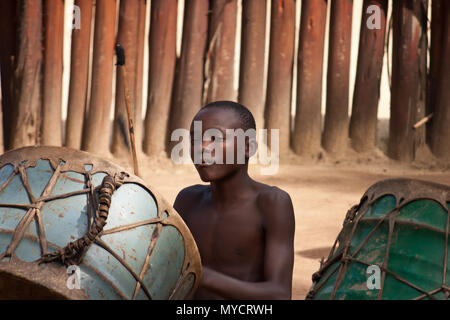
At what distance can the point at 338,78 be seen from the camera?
25.8 ft

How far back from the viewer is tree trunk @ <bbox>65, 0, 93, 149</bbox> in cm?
749

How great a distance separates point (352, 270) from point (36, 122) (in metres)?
5.41

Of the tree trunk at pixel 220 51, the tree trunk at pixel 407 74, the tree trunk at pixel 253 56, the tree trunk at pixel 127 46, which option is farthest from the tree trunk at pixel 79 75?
the tree trunk at pixel 407 74

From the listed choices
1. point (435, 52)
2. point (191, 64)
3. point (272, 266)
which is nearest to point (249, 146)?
point (272, 266)

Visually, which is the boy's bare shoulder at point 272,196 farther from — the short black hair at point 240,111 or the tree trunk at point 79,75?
the tree trunk at point 79,75

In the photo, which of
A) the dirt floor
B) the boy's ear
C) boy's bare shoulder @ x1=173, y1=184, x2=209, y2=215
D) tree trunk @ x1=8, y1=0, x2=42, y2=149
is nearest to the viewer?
the boy's ear

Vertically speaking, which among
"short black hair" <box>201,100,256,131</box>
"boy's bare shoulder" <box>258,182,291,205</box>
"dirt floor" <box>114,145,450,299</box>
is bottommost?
"dirt floor" <box>114,145,450,299</box>

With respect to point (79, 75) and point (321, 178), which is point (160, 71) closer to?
point (79, 75)

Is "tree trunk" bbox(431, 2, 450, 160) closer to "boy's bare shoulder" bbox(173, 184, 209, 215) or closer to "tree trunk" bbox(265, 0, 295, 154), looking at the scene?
"tree trunk" bbox(265, 0, 295, 154)

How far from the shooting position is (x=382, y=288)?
2518 mm

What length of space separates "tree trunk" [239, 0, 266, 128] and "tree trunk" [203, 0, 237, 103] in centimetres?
13

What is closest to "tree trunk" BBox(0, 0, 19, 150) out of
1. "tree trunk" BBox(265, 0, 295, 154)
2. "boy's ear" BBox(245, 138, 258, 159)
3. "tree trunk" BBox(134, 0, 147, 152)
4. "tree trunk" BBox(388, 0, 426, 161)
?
"tree trunk" BBox(134, 0, 147, 152)
